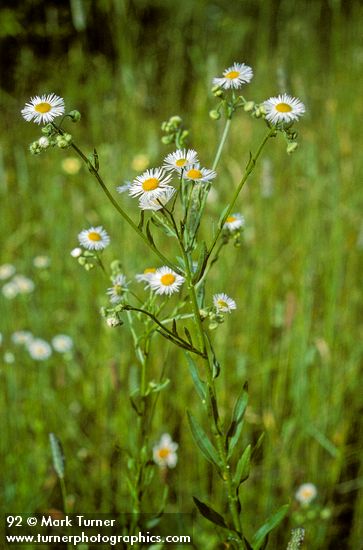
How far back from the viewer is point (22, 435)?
1268mm

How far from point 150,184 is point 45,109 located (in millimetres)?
126

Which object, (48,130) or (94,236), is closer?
(48,130)

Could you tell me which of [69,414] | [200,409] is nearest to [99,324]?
[69,414]

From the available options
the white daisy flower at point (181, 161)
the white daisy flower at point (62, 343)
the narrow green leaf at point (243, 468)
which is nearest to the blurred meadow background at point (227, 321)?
the white daisy flower at point (62, 343)

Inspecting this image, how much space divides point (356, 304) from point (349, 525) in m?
0.54

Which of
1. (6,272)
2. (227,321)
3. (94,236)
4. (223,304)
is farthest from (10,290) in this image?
(223,304)

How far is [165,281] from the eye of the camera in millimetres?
681

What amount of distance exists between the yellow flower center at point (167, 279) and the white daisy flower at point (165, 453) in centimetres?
51

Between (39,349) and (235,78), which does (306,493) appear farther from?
(235,78)

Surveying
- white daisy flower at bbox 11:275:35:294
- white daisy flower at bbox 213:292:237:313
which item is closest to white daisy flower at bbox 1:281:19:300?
white daisy flower at bbox 11:275:35:294

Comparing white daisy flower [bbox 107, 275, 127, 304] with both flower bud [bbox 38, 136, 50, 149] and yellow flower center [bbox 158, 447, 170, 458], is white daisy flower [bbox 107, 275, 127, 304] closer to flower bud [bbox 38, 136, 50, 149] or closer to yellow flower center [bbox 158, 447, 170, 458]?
flower bud [bbox 38, 136, 50, 149]

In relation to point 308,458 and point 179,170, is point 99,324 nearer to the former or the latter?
point 308,458

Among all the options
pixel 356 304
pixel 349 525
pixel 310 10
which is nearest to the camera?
pixel 349 525

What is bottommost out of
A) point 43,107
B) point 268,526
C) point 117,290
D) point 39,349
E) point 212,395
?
point 268,526
